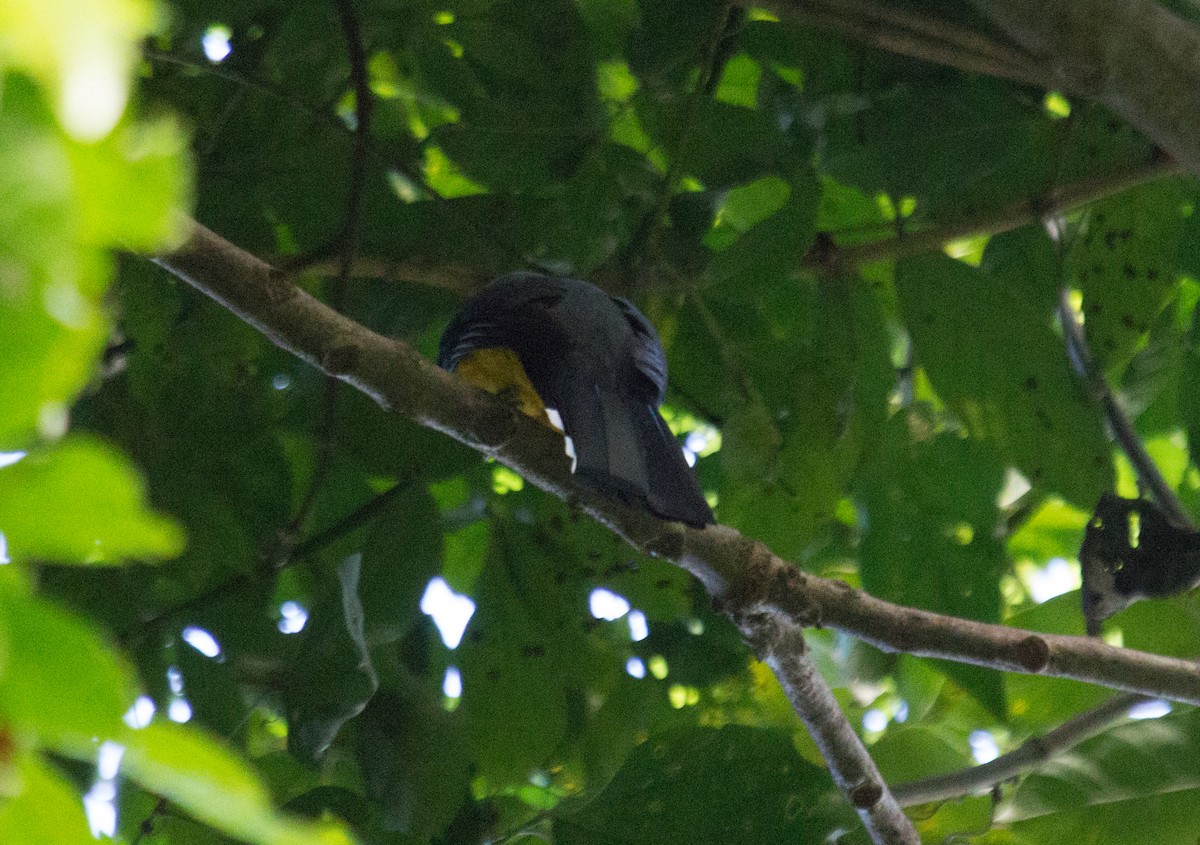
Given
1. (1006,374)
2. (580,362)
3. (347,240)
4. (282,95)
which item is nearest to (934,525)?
(1006,374)

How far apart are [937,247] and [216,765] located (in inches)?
76.7

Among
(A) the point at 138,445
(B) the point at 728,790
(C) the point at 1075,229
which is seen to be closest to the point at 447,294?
(A) the point at 138,445

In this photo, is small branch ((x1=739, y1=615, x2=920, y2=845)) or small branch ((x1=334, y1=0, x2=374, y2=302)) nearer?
small branch ((x1=739, y1=615, x2=920, y2=845))

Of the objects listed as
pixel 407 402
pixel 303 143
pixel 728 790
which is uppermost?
pixel 303 143

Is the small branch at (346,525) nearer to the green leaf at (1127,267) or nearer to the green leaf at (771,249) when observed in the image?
the green leaf at (771,249)

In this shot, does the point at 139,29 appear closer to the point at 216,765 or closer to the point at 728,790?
the point at 216,765

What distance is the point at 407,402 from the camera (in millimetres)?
1460

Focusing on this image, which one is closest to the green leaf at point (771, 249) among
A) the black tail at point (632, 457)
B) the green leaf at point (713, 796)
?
the black tail at point (632, 457)

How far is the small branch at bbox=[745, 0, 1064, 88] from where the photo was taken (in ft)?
6.12

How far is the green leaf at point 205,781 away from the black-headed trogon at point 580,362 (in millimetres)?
1224

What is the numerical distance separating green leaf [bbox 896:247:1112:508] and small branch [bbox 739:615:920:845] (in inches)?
20.7

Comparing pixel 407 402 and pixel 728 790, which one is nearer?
pixel 407 402

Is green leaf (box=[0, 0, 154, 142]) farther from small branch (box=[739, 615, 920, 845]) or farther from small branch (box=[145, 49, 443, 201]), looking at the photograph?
small branch (box=[145, 49, 443, 201])

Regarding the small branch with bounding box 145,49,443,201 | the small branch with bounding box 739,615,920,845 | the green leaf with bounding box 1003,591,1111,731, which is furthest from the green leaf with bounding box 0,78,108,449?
the green leaf with bounding box 1003,591,1111,731
